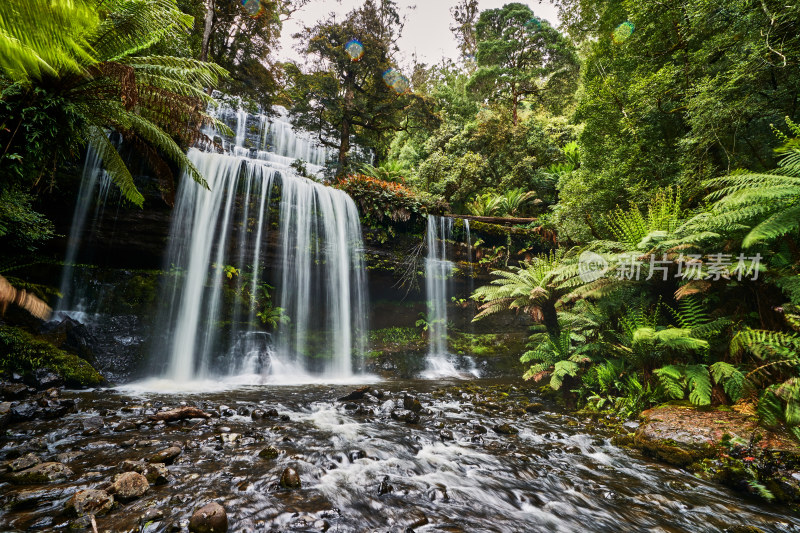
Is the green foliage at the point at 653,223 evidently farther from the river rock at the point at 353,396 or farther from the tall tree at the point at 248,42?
the tall tree at the point at 248,42

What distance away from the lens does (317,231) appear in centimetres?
891

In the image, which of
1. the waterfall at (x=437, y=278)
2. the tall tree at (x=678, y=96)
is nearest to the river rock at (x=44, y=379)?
the waterfall at (x=437, y=278)

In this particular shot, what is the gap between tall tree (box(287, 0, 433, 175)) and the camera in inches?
430

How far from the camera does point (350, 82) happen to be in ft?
37.7

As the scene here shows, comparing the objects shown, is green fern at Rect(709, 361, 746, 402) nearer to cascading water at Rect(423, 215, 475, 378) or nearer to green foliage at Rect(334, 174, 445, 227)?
cascading water at Rect(423, 215, 475, 378)

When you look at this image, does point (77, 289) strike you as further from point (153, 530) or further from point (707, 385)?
point (707, 385)

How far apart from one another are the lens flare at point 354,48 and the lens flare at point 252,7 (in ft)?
12.1

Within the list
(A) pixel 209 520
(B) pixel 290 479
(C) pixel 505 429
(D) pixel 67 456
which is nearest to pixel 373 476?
(B) pixel 290 479

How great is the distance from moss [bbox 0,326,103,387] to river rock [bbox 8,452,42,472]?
11.2 feet

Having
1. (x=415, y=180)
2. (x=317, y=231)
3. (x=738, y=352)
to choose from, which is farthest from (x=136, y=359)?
(x=415, y=180)

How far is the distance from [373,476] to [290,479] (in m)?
0.66

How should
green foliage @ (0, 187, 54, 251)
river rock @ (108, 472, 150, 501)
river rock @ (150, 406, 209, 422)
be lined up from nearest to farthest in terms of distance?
A: river rock @ (108, 472, 150, 501) < river rock @ (150, 406, 209, 422) < green foliage @ (0, 187, 54, 251)

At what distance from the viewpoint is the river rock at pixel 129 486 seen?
1907 mm

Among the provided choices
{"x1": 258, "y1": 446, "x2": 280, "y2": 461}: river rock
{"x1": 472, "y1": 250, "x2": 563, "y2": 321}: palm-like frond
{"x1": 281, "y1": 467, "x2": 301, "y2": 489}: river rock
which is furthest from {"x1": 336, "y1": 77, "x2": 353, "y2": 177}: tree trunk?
{"x1": 281, "y1": 467, "x2": 301, "y2": 489}: river rock
